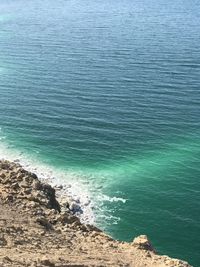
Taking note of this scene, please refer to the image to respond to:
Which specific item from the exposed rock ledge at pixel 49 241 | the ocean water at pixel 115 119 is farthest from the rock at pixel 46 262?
the ocean water at pixel 115 119

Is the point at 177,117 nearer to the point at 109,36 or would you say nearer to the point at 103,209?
the point at 103,209

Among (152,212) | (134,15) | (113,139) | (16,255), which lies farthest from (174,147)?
(134,15)

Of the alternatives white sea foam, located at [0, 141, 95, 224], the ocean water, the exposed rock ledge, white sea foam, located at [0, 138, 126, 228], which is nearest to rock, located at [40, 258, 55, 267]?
the exposed rock ledge

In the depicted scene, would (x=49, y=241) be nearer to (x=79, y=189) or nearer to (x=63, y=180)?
(x=79, y=189)

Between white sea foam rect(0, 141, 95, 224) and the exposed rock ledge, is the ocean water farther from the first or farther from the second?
the exposed rock ledge

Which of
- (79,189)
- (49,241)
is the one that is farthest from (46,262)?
(79,189)
